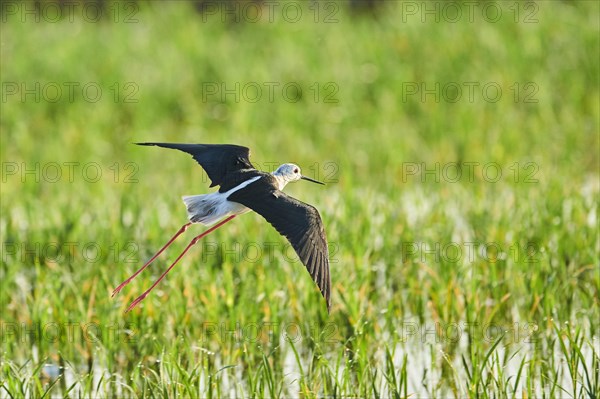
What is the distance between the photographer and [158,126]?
911 cm

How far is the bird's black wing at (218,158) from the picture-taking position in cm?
446

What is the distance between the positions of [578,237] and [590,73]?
429cm

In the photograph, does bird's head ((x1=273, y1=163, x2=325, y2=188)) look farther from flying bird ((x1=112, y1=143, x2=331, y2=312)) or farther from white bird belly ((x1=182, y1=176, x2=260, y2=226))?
white bird belly ((x1=182, y1=176, x2=260, y2=226))

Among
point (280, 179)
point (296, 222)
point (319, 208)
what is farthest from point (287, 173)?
point (319, 208)

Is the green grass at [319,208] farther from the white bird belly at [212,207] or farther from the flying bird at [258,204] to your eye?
the white bird belly at [212,207]

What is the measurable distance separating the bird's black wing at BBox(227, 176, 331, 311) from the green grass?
408mm

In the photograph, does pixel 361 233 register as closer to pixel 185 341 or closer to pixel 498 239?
pixel 498 239

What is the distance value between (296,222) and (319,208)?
88.4 inches

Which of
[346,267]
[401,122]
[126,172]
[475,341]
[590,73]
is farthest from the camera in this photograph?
[590,73]

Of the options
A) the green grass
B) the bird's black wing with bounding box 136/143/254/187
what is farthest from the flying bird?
the green grass

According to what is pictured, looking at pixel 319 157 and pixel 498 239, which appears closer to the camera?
pixel 498 239

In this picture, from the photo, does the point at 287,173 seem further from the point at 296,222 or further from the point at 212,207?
the point at 296,222

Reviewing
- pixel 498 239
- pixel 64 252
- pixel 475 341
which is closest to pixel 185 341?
pixel 475 341

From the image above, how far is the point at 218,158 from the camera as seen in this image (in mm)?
4520
